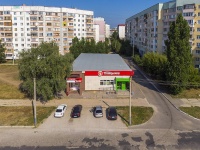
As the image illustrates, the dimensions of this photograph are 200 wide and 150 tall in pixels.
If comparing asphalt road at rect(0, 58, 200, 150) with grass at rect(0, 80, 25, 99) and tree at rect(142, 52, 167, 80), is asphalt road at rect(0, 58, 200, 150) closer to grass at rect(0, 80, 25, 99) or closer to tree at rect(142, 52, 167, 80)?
grass at rect(0, 80, 25, 99)

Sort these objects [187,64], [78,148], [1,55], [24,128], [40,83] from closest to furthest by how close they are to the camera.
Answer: [78,148] < [24,128] < [40,83] < [187,64] < [1,55]

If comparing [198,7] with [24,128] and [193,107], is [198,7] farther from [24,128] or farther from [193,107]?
[24,128]

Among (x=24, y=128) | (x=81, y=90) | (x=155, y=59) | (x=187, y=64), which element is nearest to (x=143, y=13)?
(x=155, y=59)

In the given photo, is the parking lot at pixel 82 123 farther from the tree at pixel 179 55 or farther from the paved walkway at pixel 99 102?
the tree at pixel 179 55

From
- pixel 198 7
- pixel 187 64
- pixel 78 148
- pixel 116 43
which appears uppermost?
pixel 198 7

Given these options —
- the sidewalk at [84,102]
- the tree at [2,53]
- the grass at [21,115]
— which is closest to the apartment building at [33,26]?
the tree at [2,53]

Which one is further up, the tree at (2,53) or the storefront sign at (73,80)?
the tree at (2,53)
